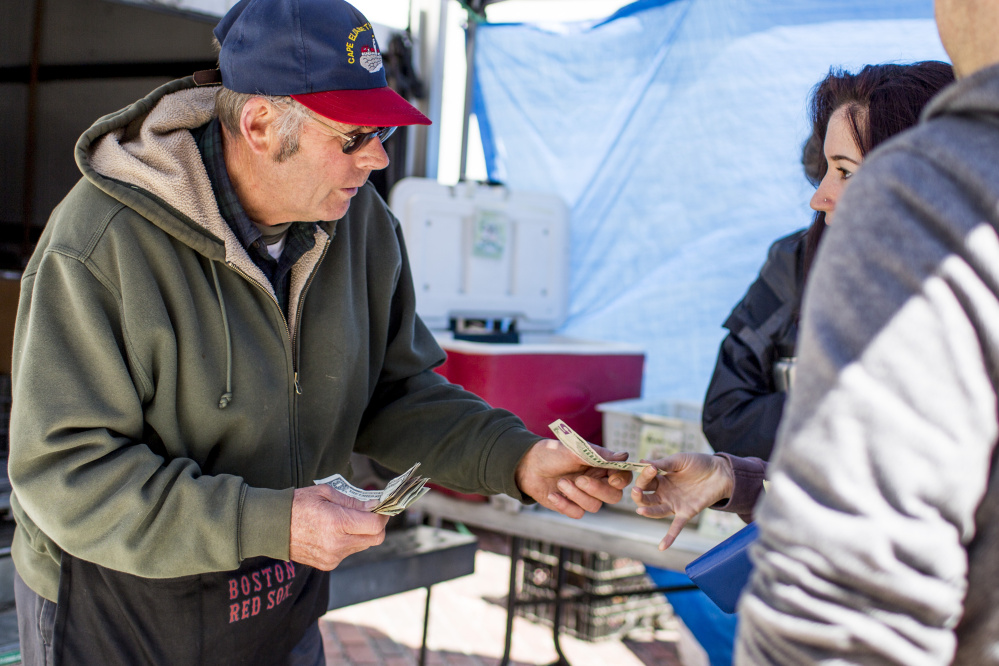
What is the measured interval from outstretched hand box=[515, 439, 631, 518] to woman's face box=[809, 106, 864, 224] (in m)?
0.71

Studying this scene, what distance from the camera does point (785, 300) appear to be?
2344 mm

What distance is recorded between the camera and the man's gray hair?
1.60m

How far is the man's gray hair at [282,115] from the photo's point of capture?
5.24 feet

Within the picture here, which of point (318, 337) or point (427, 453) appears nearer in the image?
point (318, 337)

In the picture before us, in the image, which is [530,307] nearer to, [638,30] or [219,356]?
[638,30]

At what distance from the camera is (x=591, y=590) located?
4.07 m

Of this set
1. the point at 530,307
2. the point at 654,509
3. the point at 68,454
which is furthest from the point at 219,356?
the point at 530,307

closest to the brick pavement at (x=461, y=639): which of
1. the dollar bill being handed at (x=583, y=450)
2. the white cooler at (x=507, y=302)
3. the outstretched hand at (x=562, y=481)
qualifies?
the white cooler at (x=507, y=302)

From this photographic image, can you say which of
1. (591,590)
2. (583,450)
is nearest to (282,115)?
(583,450)

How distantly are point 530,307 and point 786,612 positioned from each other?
3.73 m

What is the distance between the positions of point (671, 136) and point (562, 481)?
271 centimetres

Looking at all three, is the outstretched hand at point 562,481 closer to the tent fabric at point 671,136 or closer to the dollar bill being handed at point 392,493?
the dollar bill being handed at point 392,493

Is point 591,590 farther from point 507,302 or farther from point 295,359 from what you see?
point 295,359

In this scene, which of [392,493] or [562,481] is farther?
[562,481]
